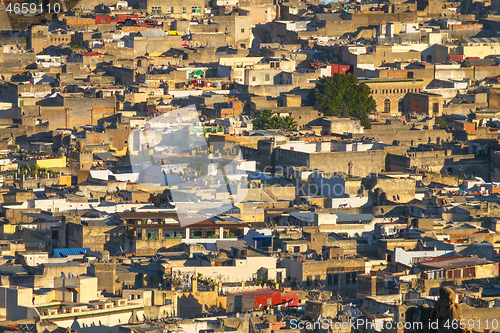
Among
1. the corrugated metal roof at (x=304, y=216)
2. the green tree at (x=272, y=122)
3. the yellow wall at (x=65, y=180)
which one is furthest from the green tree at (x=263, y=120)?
the corrugated metal roof at (x=304, y=216)

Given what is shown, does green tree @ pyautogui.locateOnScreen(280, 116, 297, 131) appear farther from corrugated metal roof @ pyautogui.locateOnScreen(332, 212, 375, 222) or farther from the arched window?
corrugated metal roof @ pyautogui.locateOnScreen(332, 212, 375, 222)

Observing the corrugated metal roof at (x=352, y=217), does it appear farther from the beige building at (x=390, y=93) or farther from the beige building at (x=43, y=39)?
the beige building at (x=43, y=39)

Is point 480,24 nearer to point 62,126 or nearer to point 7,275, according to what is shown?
point 62,126

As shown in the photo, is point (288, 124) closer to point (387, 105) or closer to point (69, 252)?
point (387, 105)

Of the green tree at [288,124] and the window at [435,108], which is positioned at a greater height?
the green tree at [288,124]

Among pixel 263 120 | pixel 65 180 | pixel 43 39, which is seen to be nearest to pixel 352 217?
pixel 65 180

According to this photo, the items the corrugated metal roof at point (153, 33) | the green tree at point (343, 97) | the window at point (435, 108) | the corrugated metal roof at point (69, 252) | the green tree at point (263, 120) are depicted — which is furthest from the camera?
the corrugated metal roof at point (153, 33)

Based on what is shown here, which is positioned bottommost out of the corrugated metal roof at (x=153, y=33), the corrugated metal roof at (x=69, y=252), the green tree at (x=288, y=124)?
the green tree at (x=288, y=124)

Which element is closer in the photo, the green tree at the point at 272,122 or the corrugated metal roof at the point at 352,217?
the corrugated metal roof at the point at 352,217

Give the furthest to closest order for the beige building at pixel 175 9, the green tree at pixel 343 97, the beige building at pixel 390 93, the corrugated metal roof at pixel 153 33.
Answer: the beige building at pixel 175 9 → the corrugated metal roof at pixel 153 33 → the beige building at pixel 390 93 → the green tree at pixel 343 97
